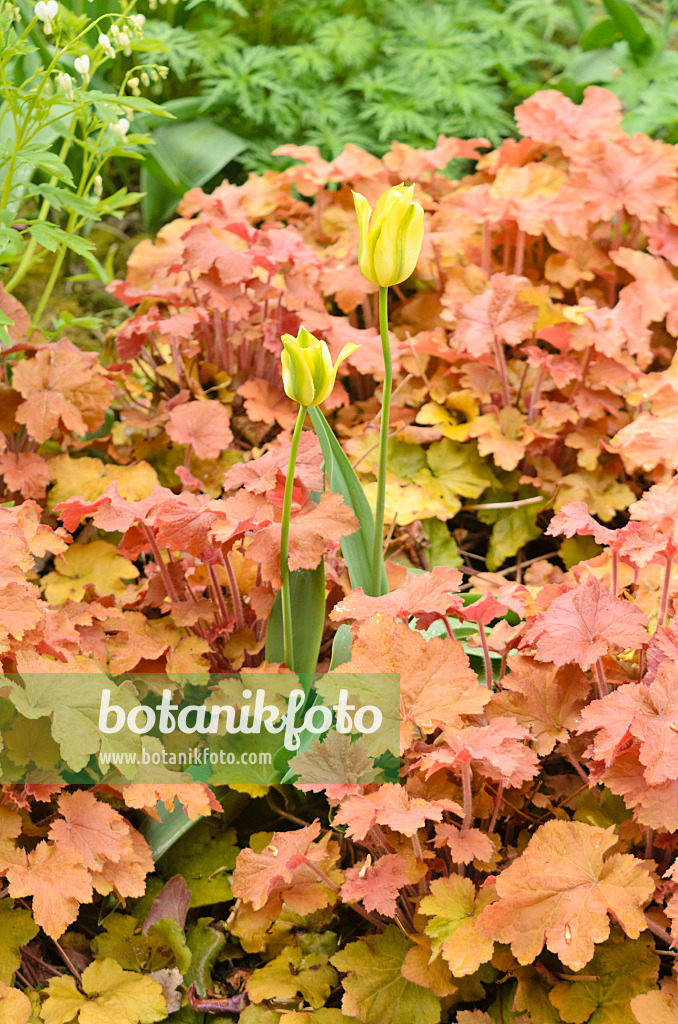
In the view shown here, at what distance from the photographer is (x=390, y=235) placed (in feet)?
3.29

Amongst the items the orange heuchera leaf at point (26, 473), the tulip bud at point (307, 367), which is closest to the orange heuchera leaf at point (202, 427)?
the orange heuchera leaf at point (26, 473)

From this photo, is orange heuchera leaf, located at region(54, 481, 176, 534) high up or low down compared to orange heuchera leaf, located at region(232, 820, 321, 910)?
up

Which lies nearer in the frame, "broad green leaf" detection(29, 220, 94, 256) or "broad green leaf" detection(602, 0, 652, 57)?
"broad green leaf" detection(29, 220, 94, 256)

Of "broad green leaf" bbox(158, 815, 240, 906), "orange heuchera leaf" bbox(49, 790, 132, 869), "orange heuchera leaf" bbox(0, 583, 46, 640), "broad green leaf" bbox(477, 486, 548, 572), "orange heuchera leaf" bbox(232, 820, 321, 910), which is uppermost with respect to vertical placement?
"orange heuchera leaf" bbox(0, 583, 46, 640)

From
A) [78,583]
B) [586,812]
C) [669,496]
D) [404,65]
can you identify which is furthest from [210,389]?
[404,65]

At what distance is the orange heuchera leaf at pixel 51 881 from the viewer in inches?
38.5

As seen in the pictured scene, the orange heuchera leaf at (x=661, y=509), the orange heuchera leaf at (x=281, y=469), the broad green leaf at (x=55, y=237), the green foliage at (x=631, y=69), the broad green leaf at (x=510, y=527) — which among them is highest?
the broad green leaf at (x=55, y=237)

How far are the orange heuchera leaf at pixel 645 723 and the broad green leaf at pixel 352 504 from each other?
39 cm

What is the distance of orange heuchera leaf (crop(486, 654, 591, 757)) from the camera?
1096mm

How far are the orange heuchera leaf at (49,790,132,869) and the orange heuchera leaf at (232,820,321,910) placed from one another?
0.14m

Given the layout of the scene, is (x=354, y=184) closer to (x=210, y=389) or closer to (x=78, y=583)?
(x=210, y=389)

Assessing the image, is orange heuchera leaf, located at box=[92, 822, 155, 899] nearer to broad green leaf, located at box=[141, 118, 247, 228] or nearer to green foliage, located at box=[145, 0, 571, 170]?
broad green leaf, located at box=[141, 118, 247, 228]

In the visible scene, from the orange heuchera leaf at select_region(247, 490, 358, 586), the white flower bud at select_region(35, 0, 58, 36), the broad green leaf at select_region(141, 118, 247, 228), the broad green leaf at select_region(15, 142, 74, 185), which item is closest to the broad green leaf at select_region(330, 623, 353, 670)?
the orange heuchera leaf at select_region(247, 490, 358, 586)

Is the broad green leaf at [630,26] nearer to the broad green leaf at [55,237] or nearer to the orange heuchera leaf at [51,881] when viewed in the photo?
the broad green leaf at [55,237]
